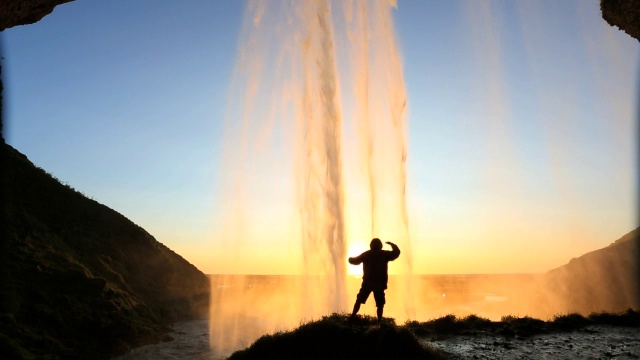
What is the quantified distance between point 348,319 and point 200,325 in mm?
24423

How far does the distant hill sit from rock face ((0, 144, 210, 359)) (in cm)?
4159

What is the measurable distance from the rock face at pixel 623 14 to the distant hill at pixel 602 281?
3486 centimetres

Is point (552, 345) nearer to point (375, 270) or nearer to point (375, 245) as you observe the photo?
point (375, 270)

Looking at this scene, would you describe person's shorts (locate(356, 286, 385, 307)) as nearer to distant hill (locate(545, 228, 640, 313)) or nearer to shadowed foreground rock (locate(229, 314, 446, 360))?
shadowed foreground rock (locate(229, 314, 446, 360))

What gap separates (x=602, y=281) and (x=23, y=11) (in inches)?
2090

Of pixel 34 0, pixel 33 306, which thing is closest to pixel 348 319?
pixel 34 0

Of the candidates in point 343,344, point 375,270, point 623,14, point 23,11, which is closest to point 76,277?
A: point 23,11

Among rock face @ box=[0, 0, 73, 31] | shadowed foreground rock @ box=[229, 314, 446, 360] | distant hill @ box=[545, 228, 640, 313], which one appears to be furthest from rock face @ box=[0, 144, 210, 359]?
distant hill @ box=[545, 228, 640, 313]

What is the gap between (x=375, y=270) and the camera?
10906mm

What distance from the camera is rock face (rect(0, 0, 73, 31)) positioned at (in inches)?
410

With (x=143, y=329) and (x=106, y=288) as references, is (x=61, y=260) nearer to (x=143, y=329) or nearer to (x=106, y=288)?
(x=106, y=288)

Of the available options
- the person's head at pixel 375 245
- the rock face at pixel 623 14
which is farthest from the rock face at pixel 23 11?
the rock face at pixel 623 14

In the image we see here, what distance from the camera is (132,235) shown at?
132ft

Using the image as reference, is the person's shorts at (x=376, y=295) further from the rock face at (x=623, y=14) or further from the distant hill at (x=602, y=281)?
the distant hill at (x=602, y=281)
